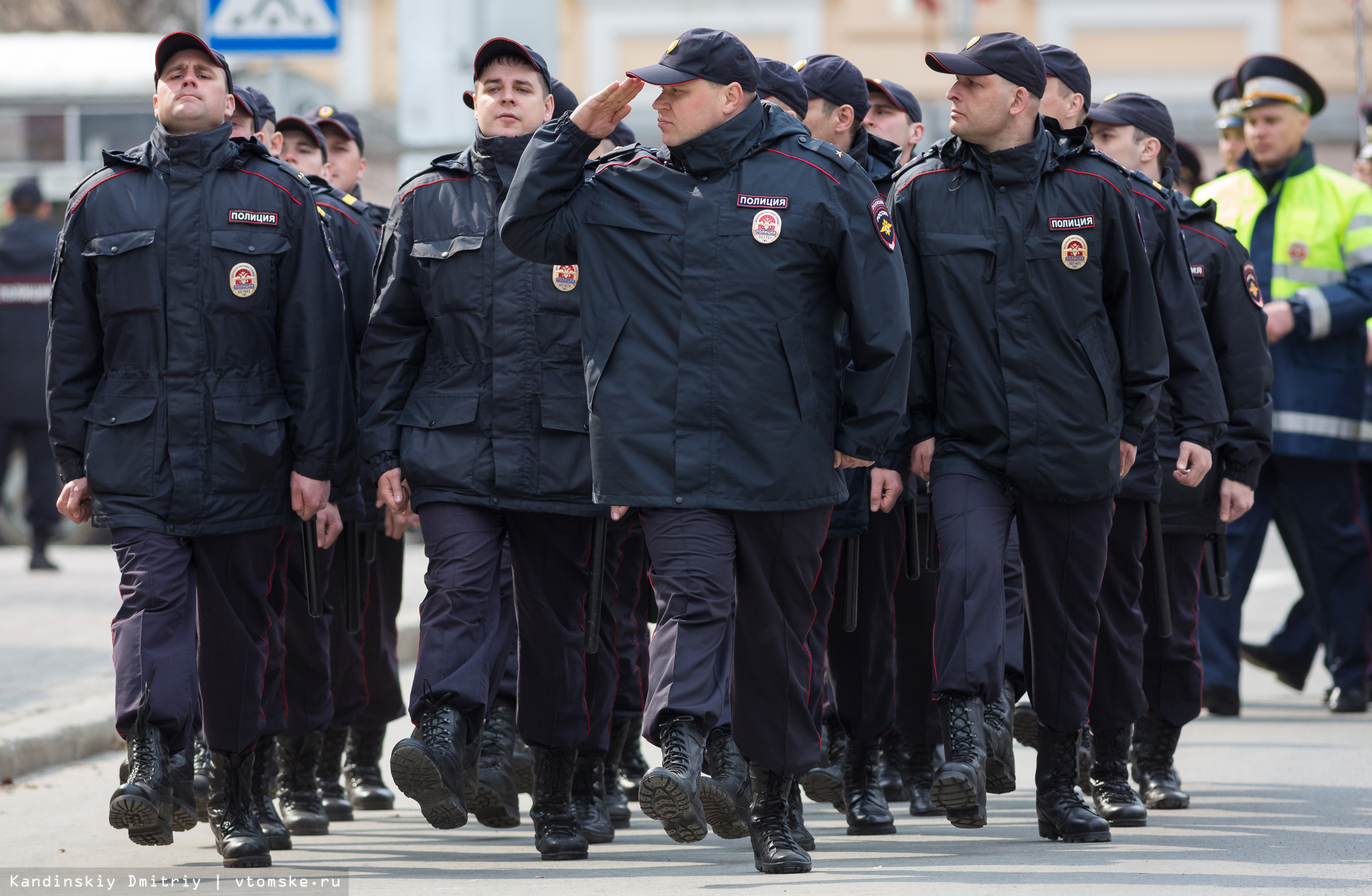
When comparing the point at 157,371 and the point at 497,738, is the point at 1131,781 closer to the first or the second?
the point at 497,738

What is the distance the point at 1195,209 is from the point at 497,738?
3.13 metres

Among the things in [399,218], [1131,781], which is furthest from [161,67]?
[1131,781]

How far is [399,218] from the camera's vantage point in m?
6.59

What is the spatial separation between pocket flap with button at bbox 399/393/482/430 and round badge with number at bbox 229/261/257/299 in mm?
580

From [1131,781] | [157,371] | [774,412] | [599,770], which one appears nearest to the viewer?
[774,412]

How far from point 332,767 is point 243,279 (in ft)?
6.79

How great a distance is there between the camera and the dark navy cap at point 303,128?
814cm

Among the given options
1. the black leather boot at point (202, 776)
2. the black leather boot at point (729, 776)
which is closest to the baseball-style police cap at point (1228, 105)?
the black leather boot at point (729, 776)

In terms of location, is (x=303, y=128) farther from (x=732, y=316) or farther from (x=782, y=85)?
(x=732, y=316)

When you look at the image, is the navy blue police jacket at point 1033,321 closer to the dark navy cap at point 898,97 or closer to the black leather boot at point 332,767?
the dark navy cap at point 898,97

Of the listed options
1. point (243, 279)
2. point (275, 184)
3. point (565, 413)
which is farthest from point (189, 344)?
point (565, 413)

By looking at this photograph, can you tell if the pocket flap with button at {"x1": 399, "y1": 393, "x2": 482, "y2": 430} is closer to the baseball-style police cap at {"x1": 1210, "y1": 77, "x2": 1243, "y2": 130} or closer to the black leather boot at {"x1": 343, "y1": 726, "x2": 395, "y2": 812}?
the black leather boot at {"x1": 343, "y1": 726, "x2": 395, "y2": 812}

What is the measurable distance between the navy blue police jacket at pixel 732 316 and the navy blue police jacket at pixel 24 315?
9.19 metres

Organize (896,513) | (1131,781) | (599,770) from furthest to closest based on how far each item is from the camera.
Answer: (1131,781) → (896,513) → (599,770)
